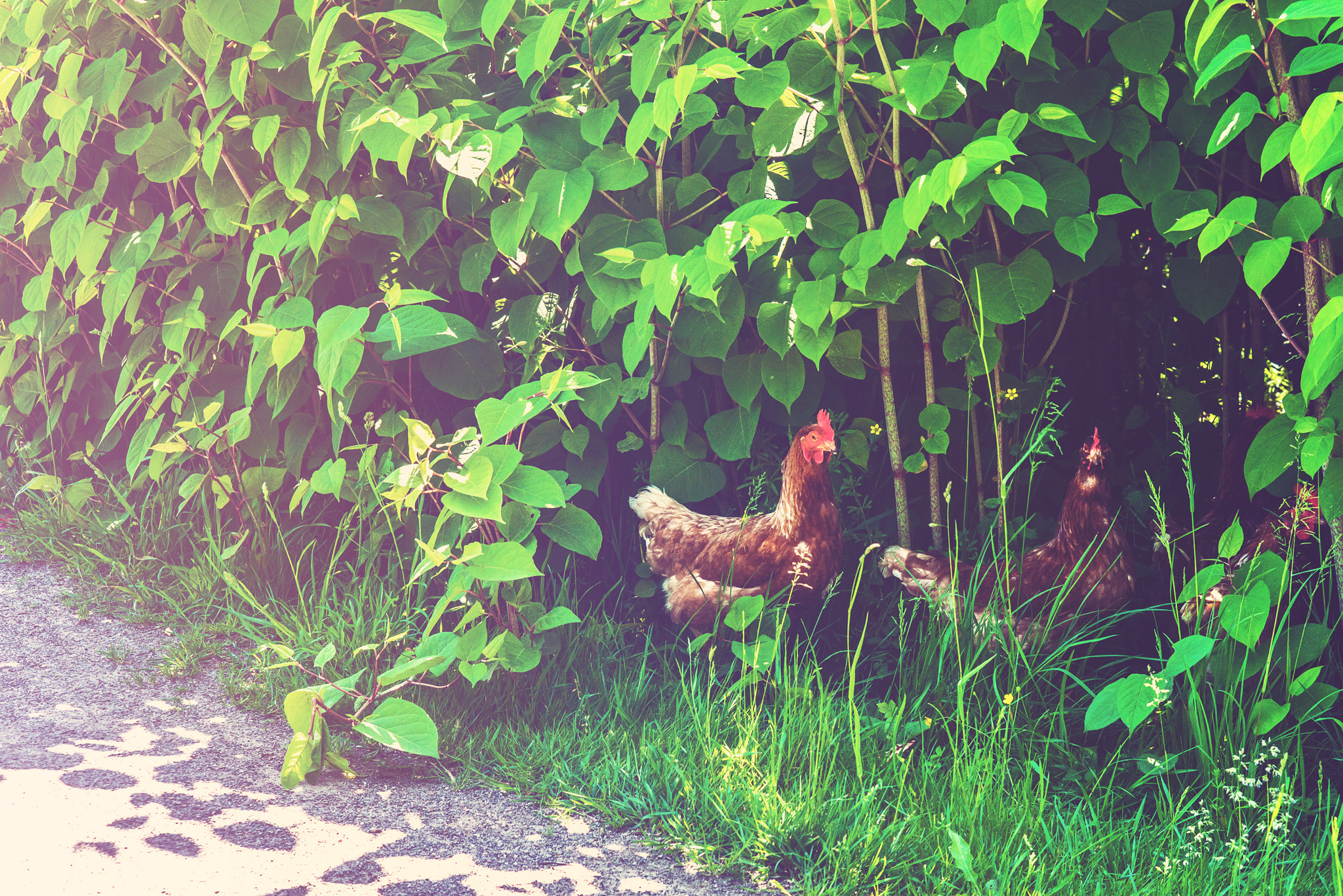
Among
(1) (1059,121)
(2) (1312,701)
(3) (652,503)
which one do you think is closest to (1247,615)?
(2) (1312,701)

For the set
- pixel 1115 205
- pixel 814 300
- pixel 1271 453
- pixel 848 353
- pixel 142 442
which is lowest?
pixel 142 442

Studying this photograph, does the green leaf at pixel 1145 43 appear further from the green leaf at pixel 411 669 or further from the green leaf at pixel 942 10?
the green leaf at pixel 411 669

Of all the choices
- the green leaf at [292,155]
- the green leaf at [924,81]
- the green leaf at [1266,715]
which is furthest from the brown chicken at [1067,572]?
the green leaf at [292,155]

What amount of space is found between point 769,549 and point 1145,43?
57.4 inches

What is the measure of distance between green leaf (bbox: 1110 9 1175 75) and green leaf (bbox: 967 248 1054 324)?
0.42 metres

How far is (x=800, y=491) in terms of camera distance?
8.61 feet

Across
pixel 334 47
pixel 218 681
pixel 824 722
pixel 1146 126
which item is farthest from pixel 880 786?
pixel 334 47

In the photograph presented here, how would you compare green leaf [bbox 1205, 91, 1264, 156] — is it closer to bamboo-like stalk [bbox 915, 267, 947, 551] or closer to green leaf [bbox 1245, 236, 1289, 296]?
green leaf [bbox 1245, 236, 1289, 296]

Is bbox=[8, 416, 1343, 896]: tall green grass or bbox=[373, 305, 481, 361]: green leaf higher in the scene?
bbox=[373, 305, 481, 361]: green leaf

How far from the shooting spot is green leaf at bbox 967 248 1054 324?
2.17m

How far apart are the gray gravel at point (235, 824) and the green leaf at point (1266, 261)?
1.46 metres

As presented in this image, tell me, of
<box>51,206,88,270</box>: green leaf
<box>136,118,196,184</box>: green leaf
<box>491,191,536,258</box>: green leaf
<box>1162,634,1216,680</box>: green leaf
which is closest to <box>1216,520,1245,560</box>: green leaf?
<box>1162,634,1216,680</box>: green leaf

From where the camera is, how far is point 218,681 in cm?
274

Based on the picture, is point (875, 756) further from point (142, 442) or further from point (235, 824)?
point (142, 442)
